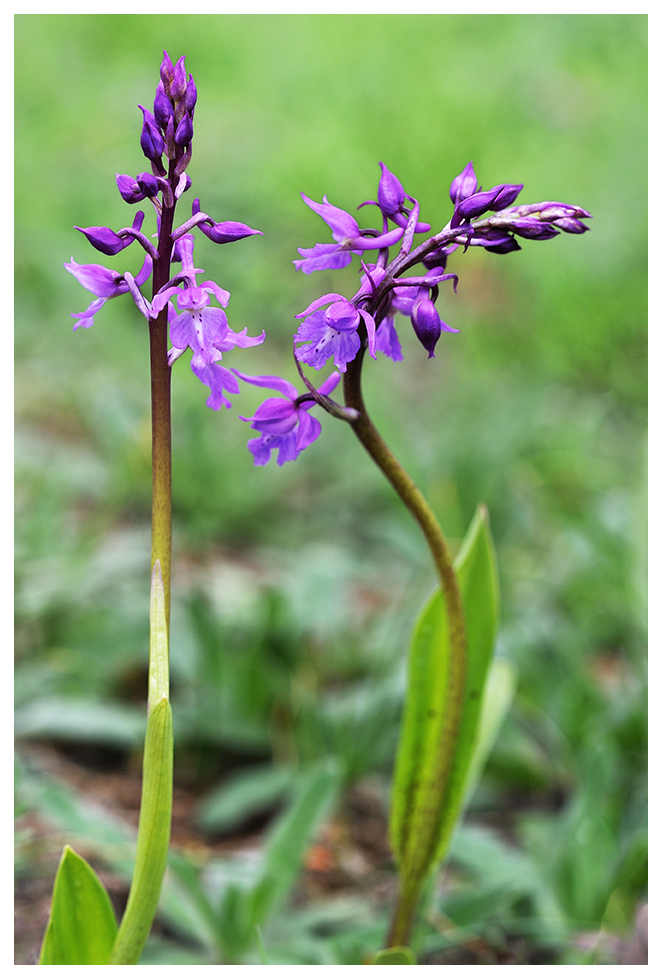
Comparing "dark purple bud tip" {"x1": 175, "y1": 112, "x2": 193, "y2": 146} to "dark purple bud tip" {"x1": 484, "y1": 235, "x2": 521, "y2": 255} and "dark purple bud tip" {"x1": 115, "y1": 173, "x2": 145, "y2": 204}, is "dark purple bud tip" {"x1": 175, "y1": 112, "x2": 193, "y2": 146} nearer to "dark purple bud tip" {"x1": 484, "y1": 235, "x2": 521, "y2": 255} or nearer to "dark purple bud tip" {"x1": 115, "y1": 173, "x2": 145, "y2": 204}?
"dark purple bud tip" {"x1": 115, "y1": 173, "x2": 145, "y2": 204}

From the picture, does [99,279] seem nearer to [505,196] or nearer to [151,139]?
[151,139]

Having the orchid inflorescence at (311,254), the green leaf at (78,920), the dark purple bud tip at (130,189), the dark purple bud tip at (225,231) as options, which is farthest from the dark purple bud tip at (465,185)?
the green leaf at (78,920)

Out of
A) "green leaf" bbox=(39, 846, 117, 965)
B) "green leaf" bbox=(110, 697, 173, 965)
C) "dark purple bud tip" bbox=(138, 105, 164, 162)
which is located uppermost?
"dark purple bud tip" bbox=(138, 105, 164, 162)

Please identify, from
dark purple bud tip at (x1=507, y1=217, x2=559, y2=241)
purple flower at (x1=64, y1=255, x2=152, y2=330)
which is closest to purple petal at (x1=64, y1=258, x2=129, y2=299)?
Result: purple flower at (x1=64, y1=255, x2=152, y2=330)

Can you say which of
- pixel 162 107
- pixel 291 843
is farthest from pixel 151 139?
pixel 291 843

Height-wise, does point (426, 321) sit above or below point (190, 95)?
below

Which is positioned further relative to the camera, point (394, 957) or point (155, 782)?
point (394, 957)
